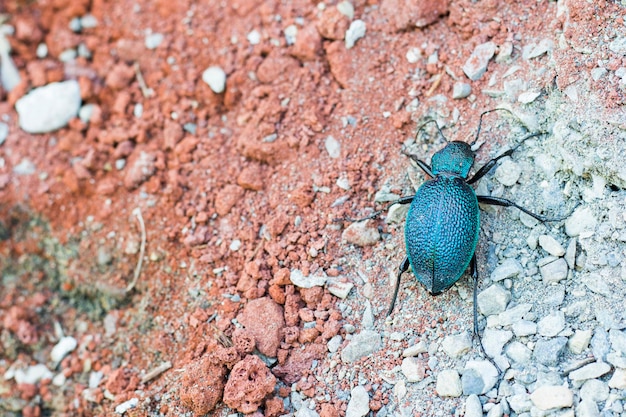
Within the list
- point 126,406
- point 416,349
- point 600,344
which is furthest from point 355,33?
point 126,406

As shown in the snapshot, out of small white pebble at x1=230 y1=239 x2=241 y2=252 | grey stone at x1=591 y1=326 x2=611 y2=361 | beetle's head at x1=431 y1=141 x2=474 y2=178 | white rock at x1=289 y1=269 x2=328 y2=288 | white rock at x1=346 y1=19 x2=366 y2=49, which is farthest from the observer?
white rock at x1=346 y1=19 x2=366 y2=49

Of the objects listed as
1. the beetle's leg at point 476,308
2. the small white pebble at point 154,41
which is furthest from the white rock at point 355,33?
the beetle's leg at point 476,308

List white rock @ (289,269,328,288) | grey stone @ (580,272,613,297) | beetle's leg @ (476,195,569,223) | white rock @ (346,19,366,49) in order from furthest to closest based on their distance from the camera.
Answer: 1. white rock @ (346,19,366,49)
2. white rock @ (289,269,328,288)
3. beetle's leg @ (476,195,569,223)
4. grey stone @ (580,272,613,297)

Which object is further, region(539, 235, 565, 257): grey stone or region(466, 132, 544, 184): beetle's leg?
region(466, 132, 544, 184): beetle's leg

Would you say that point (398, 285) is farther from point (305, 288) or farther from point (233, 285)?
point (233, 285)

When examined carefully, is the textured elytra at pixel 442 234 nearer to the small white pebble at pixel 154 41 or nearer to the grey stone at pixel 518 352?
the grey stone at pixel 518 352

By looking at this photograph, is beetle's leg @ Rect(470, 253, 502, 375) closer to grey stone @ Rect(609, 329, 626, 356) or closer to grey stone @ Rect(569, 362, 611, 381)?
grey stone @ Rect(569, 362, 611, 381)

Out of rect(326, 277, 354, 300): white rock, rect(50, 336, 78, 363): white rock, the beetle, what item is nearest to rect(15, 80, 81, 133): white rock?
rect(50, 336, 78, 363): white rock

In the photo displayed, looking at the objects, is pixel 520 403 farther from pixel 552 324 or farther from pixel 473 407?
pixel 552 324

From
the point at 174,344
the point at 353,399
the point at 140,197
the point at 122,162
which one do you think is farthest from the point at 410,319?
the point at 122,162
